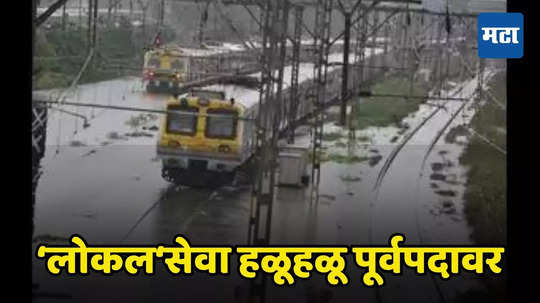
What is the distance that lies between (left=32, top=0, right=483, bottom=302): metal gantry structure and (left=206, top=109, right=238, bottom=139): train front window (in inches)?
9.5

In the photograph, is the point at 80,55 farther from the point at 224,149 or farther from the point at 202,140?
the point at 224,149

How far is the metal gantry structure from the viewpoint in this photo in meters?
3.83

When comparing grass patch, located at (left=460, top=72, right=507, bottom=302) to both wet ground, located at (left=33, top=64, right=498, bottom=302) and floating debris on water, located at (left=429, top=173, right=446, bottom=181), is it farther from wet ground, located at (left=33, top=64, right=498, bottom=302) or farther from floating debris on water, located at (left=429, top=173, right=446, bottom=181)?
floating debris on water, located at (left=429, top=173, right=446, bottom=181)

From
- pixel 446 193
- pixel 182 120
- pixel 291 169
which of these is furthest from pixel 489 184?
pixel 182 120

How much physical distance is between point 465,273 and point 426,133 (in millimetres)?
2737

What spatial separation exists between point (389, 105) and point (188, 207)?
3070mm

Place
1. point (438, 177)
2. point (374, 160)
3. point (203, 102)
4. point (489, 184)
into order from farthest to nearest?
point (374, 160), point (438, 177), point (203, 102), point (489, 184)

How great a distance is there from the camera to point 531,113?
3865 mm

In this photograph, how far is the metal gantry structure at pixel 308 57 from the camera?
383 centimetres

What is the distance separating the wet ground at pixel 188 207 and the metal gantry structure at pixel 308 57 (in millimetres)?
191

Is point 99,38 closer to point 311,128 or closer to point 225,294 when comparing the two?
point 225,294

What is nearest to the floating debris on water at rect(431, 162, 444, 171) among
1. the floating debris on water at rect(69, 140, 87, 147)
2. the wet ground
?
the wet ground

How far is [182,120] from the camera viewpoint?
201 inches
